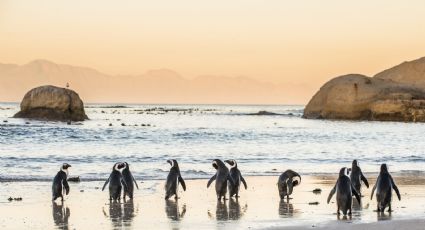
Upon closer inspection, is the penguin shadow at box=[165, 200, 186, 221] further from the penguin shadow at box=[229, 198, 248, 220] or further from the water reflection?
the penguin shadow at box=[229, 198, 248, 220]

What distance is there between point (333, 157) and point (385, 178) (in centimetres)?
1514

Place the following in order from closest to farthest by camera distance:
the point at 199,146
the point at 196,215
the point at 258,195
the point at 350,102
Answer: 1. the point at 196,215
2. the point at 258,195
3. the point at 199,146
4. the point at 350,102

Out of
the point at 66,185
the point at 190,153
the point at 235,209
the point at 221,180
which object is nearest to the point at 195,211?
the point at 235,209

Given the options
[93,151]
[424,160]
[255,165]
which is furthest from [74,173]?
[424,160]

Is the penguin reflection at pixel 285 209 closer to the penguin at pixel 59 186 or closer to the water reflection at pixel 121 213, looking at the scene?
the water reflection at pixel 121 213

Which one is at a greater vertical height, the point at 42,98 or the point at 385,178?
the point at 42,98

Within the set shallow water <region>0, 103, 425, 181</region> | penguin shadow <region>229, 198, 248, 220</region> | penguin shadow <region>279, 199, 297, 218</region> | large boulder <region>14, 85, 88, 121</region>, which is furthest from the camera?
large boulder <region>14, 85, 88, 121</region>

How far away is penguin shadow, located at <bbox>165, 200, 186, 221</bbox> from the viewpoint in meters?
13.1

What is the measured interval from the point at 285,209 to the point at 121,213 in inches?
114

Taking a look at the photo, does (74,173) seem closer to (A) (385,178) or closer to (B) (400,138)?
(A) (385,178)

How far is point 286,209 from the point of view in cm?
1416

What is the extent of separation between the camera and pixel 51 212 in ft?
44.9

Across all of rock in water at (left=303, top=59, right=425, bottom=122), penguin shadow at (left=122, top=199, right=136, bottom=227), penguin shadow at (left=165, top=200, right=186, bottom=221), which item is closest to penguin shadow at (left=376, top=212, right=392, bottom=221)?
penguin shadow at (left=165, top=200, right=186, bottom=221)

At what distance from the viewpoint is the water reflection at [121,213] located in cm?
1233
